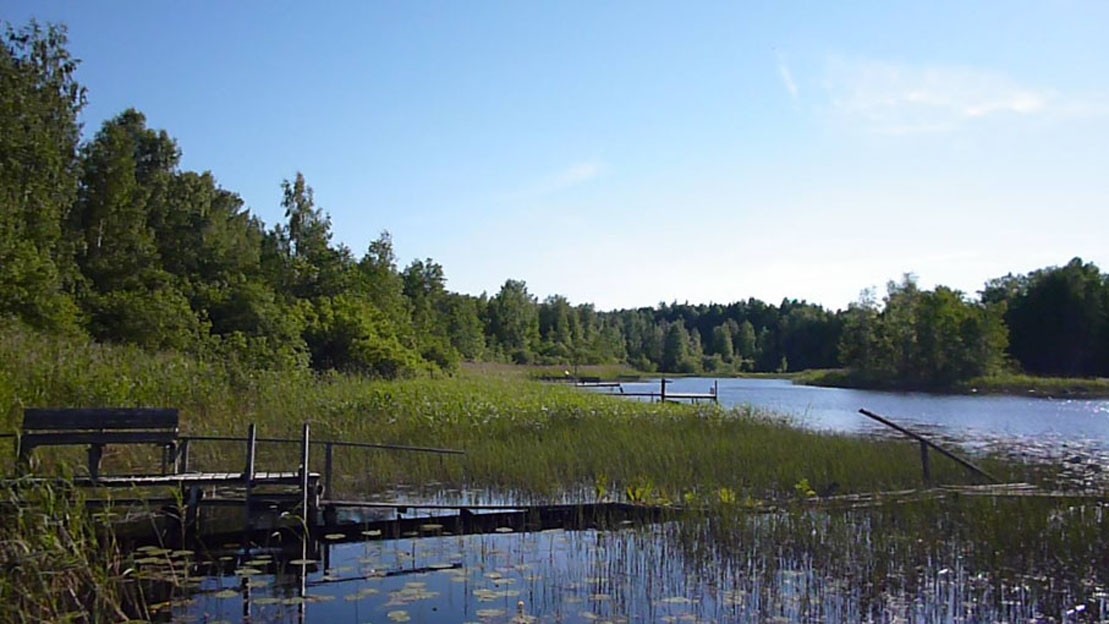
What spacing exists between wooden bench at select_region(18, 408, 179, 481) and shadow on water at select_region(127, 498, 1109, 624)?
5.13ft

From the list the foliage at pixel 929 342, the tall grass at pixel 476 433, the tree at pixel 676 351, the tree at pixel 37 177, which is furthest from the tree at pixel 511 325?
the tall grass at pixel 476 433

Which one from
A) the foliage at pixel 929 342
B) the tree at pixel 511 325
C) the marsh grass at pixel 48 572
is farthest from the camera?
the tree at pixel 511 325

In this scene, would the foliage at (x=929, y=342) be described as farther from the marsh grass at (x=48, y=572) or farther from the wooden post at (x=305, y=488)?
the marsh grass at (x=48, y=572)

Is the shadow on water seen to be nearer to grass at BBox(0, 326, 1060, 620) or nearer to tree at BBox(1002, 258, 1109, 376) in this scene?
grass at BBox(0, 326, 1060, 620)

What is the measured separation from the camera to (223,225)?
45.8 meters

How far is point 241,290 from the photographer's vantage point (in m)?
32.2

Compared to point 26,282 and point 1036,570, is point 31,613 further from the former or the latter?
point 26,282

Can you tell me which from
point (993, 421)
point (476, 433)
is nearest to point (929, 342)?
point (993, 421)

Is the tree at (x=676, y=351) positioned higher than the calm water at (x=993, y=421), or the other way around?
the tree at (x=676, y=351)

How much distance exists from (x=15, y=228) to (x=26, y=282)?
1.52 m

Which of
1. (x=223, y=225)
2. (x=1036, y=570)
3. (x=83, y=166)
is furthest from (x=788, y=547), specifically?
(x=223, y=225)

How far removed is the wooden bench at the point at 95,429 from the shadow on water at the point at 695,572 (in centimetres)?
156

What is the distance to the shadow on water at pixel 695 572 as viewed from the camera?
7719 mm

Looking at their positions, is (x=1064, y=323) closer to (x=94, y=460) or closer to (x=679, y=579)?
(x=679, y=579)
